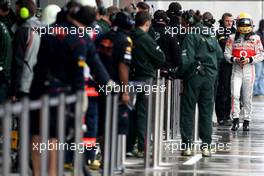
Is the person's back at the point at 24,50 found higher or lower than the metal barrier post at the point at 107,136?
higher

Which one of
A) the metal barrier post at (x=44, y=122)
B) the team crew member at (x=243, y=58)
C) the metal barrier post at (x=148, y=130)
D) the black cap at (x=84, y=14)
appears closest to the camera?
the metal barrier post at (x=44, y=122)

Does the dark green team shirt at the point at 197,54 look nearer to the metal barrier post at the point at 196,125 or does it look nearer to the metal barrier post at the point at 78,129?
the metal barrier post at the point at 196,125

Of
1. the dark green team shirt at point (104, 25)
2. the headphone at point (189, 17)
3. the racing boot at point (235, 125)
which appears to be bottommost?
the racing boot at point (235, 125)

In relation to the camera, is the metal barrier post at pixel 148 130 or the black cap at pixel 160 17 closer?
the metal barrier post at pixel 148 130

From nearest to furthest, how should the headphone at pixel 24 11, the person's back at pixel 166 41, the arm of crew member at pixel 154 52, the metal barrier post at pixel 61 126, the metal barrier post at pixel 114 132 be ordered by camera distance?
the metal barrier post at pixel 61 126, the metal barrier post at pixel 114 132, the headphone at pixel 24 11, the arm of crew member at pixel 154 52, the person's back at pixel 166 41

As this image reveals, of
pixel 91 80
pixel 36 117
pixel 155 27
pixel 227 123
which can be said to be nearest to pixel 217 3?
pixel 227 123

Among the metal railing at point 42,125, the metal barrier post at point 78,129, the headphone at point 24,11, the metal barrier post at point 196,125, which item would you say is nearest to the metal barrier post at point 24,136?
the metal railing at point 42,125

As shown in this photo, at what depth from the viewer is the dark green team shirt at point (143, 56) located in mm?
14078

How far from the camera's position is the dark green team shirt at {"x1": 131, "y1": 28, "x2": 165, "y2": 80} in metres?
14.1

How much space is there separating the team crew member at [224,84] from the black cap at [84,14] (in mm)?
10597

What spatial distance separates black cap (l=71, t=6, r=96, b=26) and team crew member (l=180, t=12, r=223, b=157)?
487cm

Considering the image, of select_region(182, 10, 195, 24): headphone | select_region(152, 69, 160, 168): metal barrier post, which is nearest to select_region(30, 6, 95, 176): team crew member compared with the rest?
select_region(152, 69, 160, 168): metal barrier post

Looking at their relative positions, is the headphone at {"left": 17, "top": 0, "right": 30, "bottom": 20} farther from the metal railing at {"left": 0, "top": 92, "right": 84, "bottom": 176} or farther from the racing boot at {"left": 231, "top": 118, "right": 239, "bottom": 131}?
the racing boot at {"left": 231, "top": 118, "right": 239, "bottom": 131}

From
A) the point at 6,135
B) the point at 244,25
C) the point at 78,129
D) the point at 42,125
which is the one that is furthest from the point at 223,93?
the point at 6,135
